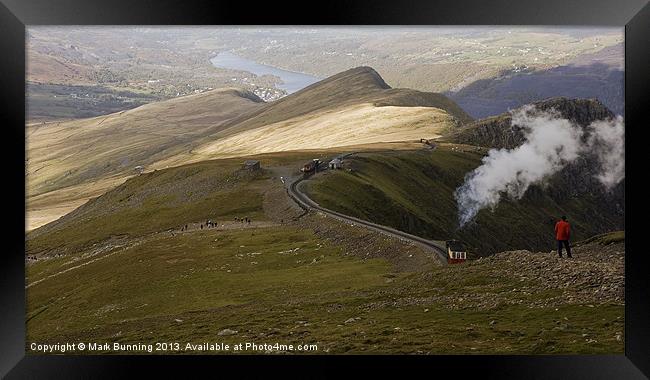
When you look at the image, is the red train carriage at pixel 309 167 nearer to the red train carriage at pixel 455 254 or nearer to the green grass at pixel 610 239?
the red train carriage at pixel 455 254

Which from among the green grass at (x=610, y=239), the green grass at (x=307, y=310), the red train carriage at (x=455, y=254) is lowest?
the green grass at (x=307, y=310)

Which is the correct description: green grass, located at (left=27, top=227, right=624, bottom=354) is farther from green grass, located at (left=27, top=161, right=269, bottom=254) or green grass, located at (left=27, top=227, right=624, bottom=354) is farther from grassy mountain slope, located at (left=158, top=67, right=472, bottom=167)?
grassy mountain slope, located at (left=158, top=67, right=472, bottom=167)

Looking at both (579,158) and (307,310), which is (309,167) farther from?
(579,158)

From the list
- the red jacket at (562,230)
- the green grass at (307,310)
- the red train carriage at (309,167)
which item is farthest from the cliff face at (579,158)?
the green grass at (307,310)

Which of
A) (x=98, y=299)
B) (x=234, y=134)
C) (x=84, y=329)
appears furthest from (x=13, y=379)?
(x=234, y=134)

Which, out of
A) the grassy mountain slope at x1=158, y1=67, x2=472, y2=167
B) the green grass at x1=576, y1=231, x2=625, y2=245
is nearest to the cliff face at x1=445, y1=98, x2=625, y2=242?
the grassy mountain slope at x1=158, y1=67, x2=472, y2=167
